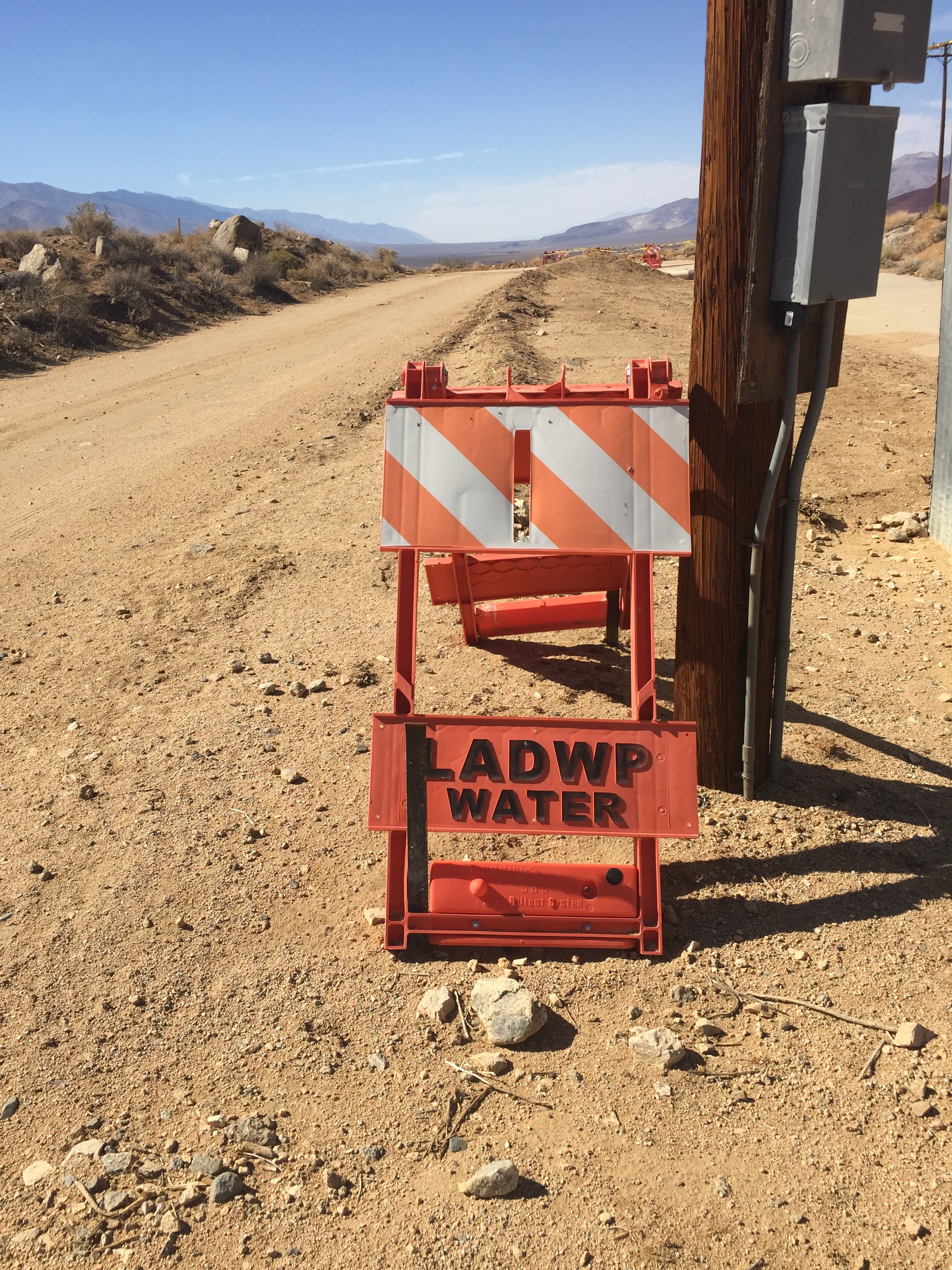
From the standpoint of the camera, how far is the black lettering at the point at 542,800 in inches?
118

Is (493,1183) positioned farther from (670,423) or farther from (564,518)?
(670,423)

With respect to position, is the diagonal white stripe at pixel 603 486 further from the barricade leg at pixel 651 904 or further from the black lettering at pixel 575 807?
the barricade leg at pixel 651 904

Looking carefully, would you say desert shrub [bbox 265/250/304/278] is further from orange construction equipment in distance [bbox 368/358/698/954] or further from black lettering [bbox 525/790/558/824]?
black lettering [bbox 525/790/558/824]

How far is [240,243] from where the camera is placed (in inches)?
1110

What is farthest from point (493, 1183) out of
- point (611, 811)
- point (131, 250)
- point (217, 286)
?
point (131, 250)

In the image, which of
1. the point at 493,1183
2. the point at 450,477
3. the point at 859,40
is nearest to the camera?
the point at 493,1183

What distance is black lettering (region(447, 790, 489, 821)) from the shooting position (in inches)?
119

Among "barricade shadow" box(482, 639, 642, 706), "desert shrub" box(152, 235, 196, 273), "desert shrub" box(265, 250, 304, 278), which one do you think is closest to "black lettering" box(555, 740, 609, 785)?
"barricade shadow" box(482, 639, 642, 706)

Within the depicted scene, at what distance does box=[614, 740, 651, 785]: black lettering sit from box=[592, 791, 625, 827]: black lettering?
0.19 ft

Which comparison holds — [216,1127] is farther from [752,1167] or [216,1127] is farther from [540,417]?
[540,417]

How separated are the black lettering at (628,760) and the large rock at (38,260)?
1918 centimetres

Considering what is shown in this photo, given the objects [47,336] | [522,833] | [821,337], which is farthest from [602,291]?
[522,833]

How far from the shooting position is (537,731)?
301 cm

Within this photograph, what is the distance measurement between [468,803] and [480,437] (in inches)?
45.3
